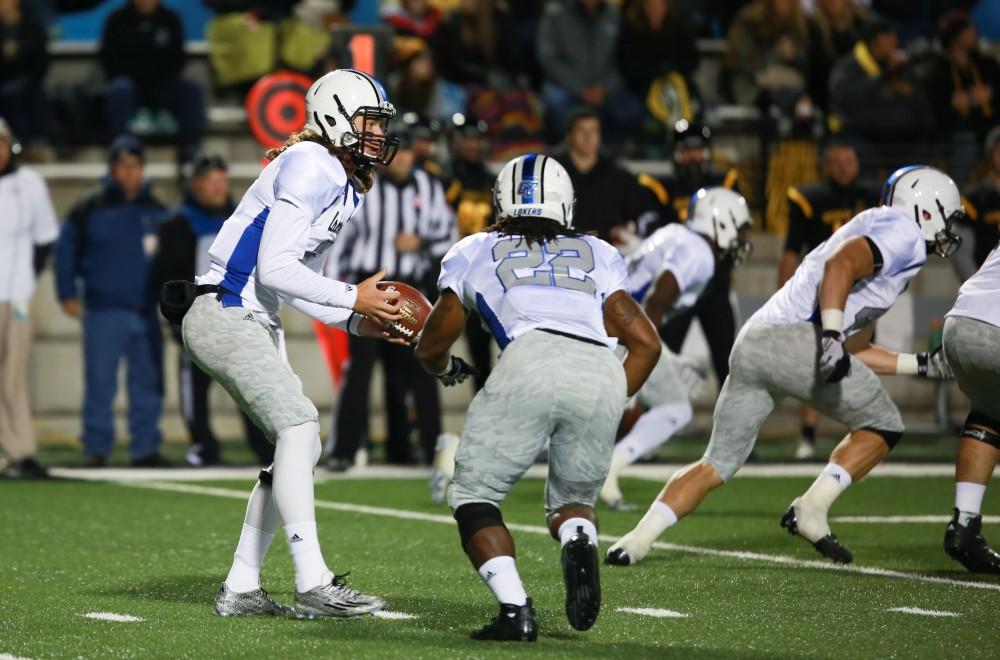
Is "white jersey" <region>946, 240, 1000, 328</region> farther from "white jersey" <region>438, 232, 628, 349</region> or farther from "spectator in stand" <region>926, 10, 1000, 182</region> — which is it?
"spectator in stand" <region>926, 10, 1000, 182</region>

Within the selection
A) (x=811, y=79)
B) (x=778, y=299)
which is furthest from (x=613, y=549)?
(x=811, y=79)

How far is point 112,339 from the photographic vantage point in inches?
470

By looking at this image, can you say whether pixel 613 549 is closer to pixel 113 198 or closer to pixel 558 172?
pixel 558 172

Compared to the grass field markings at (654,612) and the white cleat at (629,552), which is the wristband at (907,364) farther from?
the grass field markings at (654,612)

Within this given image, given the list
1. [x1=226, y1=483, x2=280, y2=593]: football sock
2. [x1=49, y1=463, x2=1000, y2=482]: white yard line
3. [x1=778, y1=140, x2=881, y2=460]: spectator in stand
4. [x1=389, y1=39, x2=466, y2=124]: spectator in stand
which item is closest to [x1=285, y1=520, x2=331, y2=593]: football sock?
[x1=226, y1=483, x2=280, y2=593]: football sock

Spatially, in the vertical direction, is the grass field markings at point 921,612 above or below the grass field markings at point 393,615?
above

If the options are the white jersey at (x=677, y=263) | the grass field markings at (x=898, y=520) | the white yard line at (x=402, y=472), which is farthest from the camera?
the white yard line at (x=402, y=472)

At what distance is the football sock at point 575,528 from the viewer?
5422mm

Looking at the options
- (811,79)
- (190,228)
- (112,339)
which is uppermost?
(811,79)

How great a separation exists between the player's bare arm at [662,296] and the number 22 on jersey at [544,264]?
3406 millimetres

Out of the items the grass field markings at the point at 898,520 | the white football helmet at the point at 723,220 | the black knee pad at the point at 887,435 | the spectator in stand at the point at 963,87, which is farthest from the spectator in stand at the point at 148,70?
the black knee pad at the point at 887,435

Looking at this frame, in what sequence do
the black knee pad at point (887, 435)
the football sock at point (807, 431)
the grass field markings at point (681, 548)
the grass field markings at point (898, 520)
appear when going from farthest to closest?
1. the football sock at point (807, 431)
2. the grass field markings at point (898, 520)
3. the black knee pad at point (887, 435)
4. the grass field markings at point (681, 548)

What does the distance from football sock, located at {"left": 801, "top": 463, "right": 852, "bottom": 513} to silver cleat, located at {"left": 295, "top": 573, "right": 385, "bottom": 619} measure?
2.27 metres

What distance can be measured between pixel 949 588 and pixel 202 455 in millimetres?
6449
